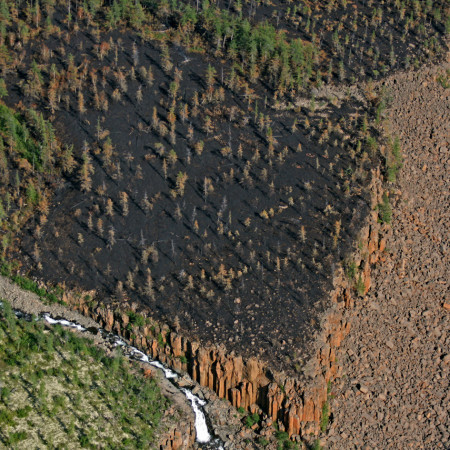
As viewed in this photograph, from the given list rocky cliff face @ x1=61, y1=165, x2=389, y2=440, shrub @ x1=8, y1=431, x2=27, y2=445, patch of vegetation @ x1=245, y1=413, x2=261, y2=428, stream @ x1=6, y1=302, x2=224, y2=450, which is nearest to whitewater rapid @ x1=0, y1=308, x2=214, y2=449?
stream @ x1=6, y1=302, x2=224, y2=450

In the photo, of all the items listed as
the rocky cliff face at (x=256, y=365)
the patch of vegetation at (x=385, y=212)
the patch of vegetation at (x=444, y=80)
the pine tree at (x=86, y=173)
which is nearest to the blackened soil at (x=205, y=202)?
the pine tree at (x=86, y=173)

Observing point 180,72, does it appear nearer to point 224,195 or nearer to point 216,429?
point 224,195

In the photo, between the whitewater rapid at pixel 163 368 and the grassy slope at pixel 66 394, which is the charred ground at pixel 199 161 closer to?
the whitewater rapid at pixel 163 368

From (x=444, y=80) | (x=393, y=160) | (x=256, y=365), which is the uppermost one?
(x=444, y=80)

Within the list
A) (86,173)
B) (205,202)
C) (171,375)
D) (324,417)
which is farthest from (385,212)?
(86,173)

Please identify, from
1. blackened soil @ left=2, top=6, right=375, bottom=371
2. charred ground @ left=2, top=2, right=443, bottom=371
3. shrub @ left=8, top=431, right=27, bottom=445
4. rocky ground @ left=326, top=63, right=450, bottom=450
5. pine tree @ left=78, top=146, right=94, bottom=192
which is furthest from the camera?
pine tree @ left=78, top=146, right=94, bottom=192

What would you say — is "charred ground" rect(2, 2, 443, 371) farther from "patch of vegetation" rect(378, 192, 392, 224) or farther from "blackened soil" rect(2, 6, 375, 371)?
"patch of vegetation" rect(378, 192, 392, 224)

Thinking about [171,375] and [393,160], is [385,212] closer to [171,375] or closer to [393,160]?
[393,160]
